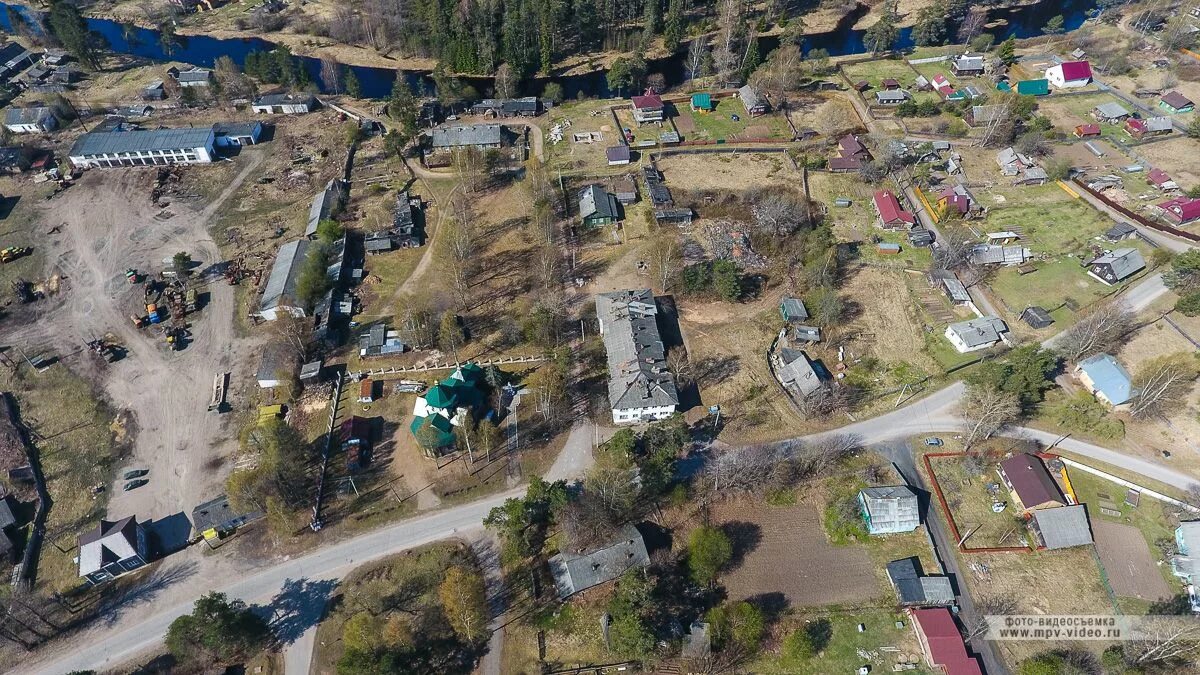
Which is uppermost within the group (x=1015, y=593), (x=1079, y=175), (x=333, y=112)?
(x=333, y=112)

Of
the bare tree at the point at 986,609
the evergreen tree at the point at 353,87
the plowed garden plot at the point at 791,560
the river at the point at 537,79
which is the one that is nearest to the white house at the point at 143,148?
the evergreen tree at the point at 353,87

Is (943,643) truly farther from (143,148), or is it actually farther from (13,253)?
(143,148)

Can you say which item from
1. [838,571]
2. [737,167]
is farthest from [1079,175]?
[838,571]

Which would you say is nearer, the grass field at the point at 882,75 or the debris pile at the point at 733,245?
the debris pile at the point at 733,245

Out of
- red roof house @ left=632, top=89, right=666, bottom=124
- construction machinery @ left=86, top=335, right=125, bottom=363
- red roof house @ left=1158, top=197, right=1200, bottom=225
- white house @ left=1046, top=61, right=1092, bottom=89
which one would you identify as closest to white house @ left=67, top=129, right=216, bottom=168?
construction machinery @ left=86, top=335, right=125, bottom=363

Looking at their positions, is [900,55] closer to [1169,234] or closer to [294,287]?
[1169,234]

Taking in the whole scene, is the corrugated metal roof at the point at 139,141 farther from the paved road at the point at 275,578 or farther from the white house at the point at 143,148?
the paved road at the point at 275,578

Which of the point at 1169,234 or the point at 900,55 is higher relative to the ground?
the point at 900,55
